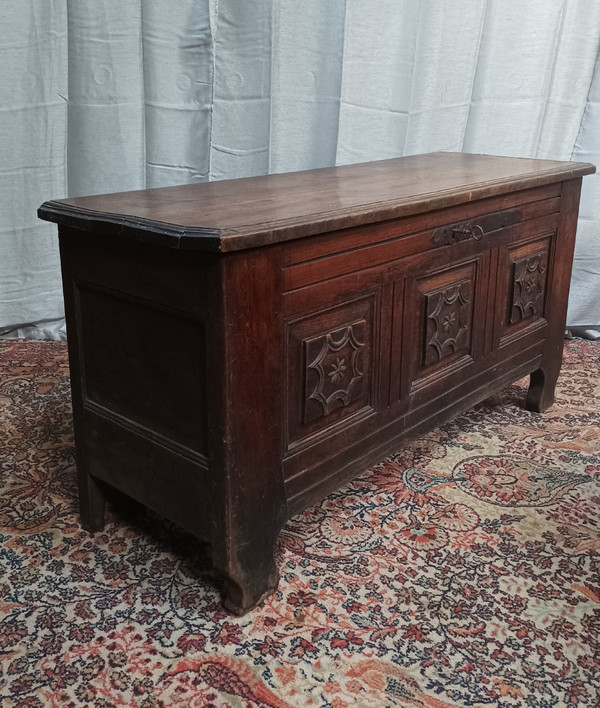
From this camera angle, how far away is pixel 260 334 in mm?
1644

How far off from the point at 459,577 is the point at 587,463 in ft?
2.72

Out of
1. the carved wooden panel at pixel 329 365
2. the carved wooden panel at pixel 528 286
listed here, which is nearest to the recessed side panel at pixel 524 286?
the carved wooden panel at pixel 528 286

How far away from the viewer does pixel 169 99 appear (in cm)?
330

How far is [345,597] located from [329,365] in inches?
21.0

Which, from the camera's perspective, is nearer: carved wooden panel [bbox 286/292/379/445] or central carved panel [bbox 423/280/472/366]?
carved wooden panel [bbox 286/292/379/445]

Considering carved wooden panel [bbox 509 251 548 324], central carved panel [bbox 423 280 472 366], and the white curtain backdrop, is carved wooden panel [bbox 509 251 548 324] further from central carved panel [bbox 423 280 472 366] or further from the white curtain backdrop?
the white curtain backdrop

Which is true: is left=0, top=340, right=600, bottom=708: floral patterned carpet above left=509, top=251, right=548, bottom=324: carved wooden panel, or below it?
below

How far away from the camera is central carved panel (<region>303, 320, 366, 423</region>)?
1.82 meters

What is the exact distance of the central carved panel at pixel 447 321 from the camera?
2.21 metres

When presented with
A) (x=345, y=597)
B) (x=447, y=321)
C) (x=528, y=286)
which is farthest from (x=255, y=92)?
(x=345, y=597)

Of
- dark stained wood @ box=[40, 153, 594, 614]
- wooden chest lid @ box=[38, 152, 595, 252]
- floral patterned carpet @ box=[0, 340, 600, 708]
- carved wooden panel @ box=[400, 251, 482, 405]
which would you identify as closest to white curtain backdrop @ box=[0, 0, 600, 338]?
wooden chest lid @ box=[38, 152, 595, 252]

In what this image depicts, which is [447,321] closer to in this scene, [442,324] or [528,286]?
[442,324]

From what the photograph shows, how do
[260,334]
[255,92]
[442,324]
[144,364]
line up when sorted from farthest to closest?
1. [255,92]
2. [442,324]
3. [144,364]
4. [260,334]

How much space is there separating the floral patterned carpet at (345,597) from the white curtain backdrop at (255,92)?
131 cm
